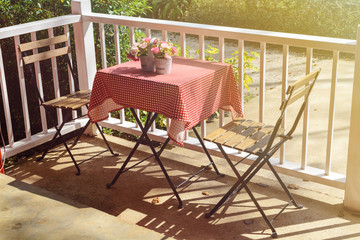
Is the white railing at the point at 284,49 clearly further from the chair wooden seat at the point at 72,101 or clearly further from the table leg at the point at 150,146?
the chair wooden seat at the point at 72,101

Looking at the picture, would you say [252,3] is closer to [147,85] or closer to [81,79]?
[81,79]

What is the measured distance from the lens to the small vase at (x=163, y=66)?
14.4 feet

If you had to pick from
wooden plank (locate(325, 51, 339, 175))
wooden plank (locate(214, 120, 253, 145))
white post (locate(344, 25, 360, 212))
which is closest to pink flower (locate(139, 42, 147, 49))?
wooden plank (locate(214, 120, 253, 145))

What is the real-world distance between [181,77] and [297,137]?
2493 millimetres

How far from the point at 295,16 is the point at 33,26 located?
24.7ft

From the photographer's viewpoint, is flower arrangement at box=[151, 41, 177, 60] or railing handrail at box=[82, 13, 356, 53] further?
flower arrangement at box=[151, 41, 177, 60]

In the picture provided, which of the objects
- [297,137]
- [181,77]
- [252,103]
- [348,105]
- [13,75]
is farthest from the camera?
[252,103]

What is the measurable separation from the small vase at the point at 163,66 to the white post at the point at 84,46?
149cm

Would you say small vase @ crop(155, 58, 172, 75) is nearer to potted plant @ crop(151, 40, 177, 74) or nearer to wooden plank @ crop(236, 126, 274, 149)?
potted plant @ crop(151, 40, 177, 74)

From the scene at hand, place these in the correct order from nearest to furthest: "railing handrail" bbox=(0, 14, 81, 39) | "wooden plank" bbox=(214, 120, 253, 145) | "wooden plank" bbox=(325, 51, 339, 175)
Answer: "wooden plank" bbox=(214, 120, 253, 145)
"wooden plank" bbox=(325, 51, 339, 175)
"railing handrail" bbox=(0, 14, 81, 39)

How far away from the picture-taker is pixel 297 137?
20.8 ft

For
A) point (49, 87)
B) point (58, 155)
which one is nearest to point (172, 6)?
point (49, 87)

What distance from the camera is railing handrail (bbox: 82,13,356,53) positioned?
4188mm

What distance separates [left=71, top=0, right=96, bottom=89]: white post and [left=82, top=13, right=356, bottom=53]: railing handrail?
96mm
